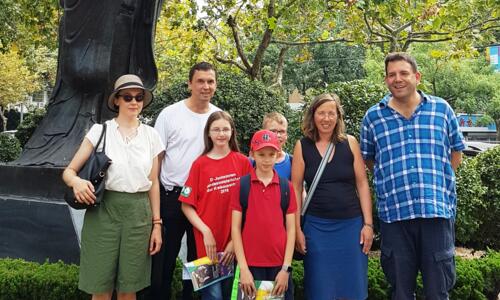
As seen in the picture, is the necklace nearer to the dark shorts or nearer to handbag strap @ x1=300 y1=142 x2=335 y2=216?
handbag strap @ x1=300 y1=142 x2=335 y2=216

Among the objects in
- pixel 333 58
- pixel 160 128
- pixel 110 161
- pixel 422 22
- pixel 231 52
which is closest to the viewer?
pixel 110 161

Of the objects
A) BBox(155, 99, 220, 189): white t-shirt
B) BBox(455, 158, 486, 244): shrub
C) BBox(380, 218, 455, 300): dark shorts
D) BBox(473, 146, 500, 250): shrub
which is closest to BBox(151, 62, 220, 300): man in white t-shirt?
BBox(155, 99, 220, 189): white t-shirt

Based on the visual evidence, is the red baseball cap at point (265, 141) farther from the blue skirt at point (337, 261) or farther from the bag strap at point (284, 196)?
the blue skirt at point (337, 261)

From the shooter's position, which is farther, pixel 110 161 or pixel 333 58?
pixel 333 58

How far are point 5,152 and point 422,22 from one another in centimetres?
903

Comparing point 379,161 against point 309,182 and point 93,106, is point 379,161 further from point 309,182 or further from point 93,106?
point 93,106

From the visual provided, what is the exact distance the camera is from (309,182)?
123 inches

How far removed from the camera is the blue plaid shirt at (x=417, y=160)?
290cm

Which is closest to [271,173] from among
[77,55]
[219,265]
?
[219,265]

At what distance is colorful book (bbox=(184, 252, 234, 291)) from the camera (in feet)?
9.64

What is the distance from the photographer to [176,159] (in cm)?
329

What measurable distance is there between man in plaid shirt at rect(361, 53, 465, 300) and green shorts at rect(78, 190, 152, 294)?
1.40 metres

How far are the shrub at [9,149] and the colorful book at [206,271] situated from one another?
9778 millimetres

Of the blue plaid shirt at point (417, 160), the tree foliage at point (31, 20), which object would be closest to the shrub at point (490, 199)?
the blue plaid shirt at point (417, 160)
